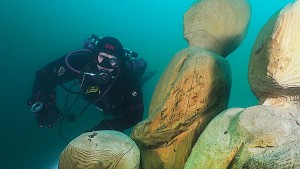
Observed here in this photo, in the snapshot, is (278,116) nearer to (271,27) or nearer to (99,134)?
(271,27)

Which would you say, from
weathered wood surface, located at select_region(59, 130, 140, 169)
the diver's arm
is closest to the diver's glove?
the diver's arm

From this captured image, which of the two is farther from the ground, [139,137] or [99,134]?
[99,134]

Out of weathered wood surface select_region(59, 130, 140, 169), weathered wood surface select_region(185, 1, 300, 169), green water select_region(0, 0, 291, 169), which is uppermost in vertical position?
weathered wood surface select_region(185, 1, 300, 169)

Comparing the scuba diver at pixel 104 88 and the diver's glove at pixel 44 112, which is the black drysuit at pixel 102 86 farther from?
the diver's glove at pixel 44 112

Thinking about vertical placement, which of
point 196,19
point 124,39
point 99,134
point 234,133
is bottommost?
point 124,39

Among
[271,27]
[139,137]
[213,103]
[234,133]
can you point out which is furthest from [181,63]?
[234,133]

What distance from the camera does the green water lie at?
530 inches

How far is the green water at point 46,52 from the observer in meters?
13.5

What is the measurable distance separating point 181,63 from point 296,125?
1.30 metres

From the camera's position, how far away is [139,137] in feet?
7.47

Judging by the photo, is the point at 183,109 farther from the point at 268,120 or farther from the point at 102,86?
the point at 102,86

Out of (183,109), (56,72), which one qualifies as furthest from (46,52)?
(183,109)

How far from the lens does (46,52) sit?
17.8m

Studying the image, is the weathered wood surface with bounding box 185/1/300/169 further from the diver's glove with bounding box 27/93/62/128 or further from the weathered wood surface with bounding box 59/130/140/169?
the diver's glove with bounding box 27/93/62/128
